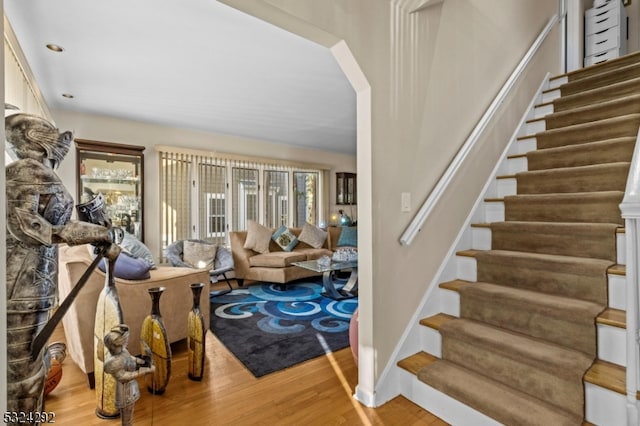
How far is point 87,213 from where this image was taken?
40.3 inches

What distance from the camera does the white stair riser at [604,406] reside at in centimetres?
130

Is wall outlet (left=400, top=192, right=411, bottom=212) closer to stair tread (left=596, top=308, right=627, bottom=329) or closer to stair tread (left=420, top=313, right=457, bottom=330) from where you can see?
stair tread (left=420, top=313, right=457, bottom=330)

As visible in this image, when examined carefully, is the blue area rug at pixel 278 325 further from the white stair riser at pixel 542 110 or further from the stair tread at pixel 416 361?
the white stair riser at pixel 542 110

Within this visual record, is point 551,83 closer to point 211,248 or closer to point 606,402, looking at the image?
point 606,402

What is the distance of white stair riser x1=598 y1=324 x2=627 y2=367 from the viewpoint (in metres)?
1.44

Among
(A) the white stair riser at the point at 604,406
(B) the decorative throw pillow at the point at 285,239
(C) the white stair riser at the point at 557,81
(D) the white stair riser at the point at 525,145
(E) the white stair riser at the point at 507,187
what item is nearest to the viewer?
(A) the white stair riser at the point at 604,406

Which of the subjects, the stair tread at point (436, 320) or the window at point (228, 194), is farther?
the window at point (228, 194)

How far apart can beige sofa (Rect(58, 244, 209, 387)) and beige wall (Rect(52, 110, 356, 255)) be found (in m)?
2.02

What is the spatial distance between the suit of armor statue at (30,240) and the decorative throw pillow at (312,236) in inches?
183

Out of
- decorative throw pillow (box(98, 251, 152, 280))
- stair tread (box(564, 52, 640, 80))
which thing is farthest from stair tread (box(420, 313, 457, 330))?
stair tread (box(564, 52, 640, 80))

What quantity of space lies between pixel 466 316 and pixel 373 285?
28.6 inches

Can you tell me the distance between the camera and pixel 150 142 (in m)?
4.61

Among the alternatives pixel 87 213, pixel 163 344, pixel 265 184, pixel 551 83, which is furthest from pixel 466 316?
pixel 265 184

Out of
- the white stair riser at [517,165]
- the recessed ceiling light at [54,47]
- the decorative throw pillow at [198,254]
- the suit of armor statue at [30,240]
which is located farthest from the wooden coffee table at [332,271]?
the recessed ceiling light at [54,47]
